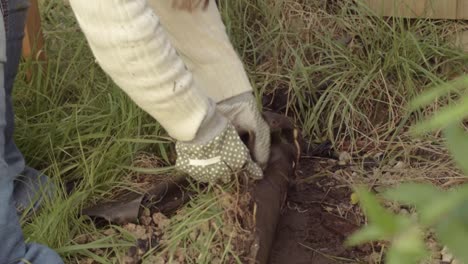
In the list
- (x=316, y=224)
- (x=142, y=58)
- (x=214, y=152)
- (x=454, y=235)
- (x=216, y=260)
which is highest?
(x=454, y=235)

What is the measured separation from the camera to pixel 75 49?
2525mm

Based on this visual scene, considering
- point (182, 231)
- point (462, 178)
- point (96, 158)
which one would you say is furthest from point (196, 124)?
point (462, 178)

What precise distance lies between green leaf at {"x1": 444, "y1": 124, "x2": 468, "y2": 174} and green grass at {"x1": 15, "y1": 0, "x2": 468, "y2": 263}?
1.40 m

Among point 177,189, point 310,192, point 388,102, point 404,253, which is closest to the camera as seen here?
point 404,253

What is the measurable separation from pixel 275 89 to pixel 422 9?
0.56m

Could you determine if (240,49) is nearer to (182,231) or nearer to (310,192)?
(310,192)

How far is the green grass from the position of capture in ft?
6.89

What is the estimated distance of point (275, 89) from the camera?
248 cm

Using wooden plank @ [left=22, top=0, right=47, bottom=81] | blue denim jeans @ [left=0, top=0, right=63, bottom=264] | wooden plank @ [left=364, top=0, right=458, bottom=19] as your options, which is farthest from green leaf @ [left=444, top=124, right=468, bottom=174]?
wooden plank @ [left=364, top=0, right=458, bottom=19]

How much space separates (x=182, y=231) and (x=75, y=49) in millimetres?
922

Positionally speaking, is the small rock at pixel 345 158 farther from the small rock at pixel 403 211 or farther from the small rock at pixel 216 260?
the small rock at pixel 216 260

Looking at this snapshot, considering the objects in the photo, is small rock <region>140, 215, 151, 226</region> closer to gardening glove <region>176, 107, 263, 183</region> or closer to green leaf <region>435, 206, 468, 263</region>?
gardening glove <region>176, 107, 263, 183</region>

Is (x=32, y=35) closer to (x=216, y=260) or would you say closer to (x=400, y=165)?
(x=216, y=260)

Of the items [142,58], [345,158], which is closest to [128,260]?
[142,58]
